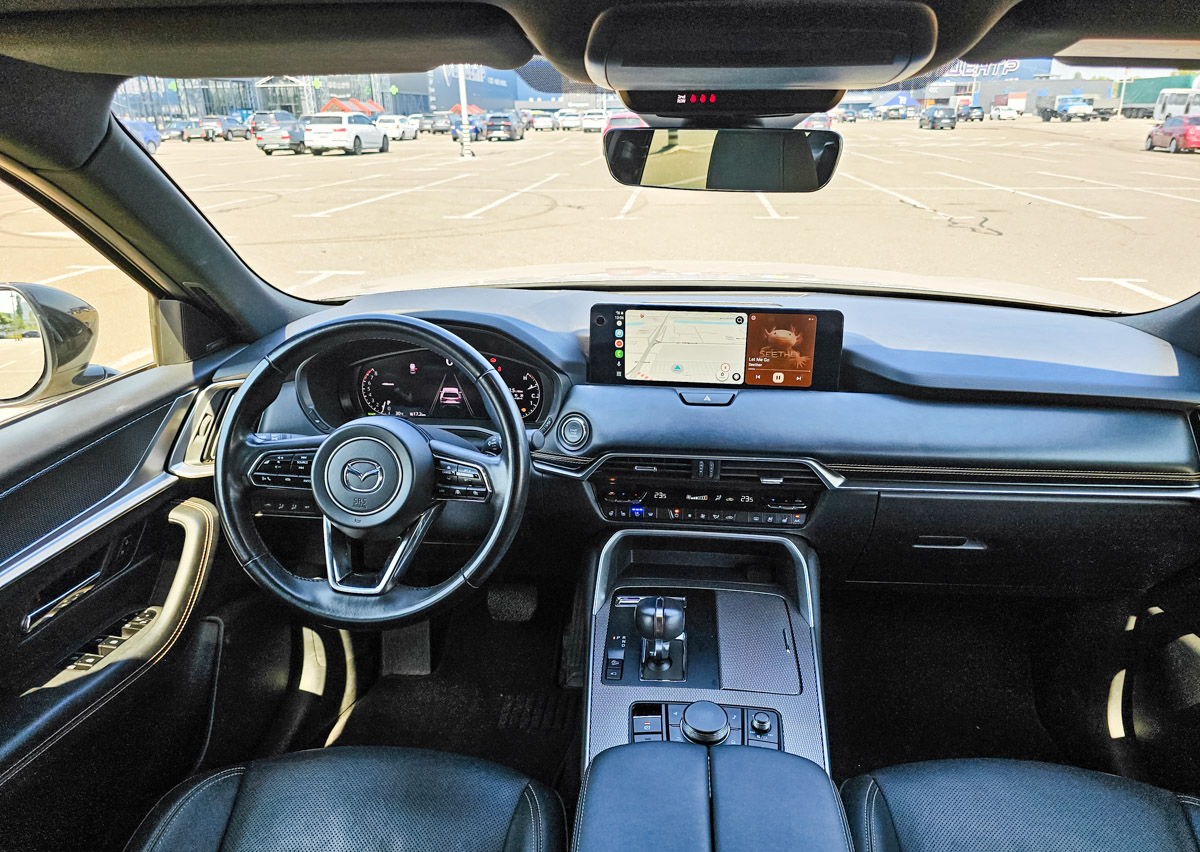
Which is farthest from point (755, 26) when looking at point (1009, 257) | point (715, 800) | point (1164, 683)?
point (1009, 257)

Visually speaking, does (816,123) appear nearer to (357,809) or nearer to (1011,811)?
(1011,811)

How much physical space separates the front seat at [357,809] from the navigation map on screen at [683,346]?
119 centimetres

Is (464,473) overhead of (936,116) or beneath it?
beneath

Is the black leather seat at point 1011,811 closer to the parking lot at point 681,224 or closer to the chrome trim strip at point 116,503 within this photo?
the parking lot at point 681,224

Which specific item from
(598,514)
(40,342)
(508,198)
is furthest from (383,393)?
(508,198)

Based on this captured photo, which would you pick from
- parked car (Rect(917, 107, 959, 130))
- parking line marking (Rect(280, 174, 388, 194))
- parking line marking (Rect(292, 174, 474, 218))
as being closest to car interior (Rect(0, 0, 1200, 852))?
parked car (Rect(917, 107, 959, 130))

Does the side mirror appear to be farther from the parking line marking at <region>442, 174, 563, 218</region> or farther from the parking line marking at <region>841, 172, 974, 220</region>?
the parking line marking at <region>841, 172, 974, 220</region>

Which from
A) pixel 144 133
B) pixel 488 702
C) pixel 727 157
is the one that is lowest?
pixel 488 702

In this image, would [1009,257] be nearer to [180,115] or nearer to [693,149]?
[693,149]

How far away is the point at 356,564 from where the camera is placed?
2.01 metres

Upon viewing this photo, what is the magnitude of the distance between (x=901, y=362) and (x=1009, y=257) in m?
2.57

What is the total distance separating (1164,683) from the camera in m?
2.52

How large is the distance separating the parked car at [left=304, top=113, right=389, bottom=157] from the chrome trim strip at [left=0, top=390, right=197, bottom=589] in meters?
11.0

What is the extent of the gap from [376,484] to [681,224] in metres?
3.80
